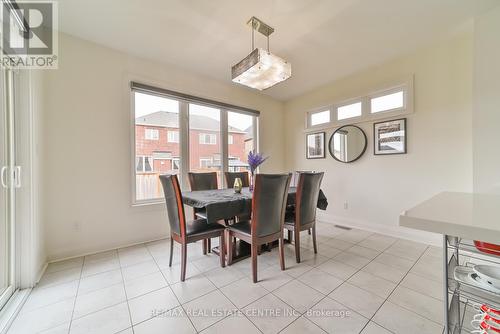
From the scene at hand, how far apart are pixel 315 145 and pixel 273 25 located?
244cm

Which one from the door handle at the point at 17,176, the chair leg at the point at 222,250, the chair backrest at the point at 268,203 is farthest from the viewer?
the chair leg at the point at 222,250

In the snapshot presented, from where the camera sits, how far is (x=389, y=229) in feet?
9.87

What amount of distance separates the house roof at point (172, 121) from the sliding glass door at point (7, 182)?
125 cm

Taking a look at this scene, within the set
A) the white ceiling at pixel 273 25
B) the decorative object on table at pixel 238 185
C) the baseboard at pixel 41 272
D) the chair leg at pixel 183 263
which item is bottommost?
the baseboard at pixel 41 272

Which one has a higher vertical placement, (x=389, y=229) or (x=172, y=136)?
(x=172, y=136)

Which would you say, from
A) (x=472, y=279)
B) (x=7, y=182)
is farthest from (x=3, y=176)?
(x=472, y=279)

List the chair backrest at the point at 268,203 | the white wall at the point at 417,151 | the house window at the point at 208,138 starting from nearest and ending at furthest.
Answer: the chair backrest at the point at 268,203 < the white wall at the point at 417,151 < the house window at the point at 208,138

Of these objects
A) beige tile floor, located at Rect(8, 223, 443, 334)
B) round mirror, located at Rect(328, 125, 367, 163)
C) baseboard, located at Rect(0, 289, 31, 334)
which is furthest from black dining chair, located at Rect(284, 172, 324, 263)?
baseboard, located at Rect(0, 289, 31, 334)

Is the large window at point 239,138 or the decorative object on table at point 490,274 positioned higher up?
the large window at point 239,138

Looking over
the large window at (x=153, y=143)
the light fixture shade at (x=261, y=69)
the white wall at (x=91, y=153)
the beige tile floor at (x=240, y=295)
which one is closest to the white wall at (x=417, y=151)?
the beige tile floor at (x=240, y=295)

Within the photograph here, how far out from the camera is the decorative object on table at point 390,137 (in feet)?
9.47

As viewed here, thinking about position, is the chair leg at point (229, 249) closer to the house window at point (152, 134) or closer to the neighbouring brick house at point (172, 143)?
the neighbouring brick house at point (172, 143)

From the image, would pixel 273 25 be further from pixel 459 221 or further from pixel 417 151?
pixel 417 151

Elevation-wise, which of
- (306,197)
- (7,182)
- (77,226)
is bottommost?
(77,226)
